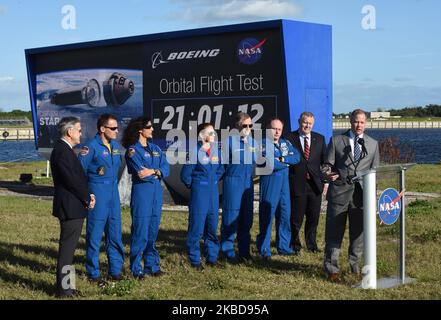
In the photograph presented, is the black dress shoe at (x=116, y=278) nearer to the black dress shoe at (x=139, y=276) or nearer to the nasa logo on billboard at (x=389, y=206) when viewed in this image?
the black dress shoe at (x=139, y=276)

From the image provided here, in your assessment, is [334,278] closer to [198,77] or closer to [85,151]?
[85,151]

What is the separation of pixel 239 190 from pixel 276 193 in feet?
1.95

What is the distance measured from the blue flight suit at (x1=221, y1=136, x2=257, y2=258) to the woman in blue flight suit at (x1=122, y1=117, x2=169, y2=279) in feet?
3.47

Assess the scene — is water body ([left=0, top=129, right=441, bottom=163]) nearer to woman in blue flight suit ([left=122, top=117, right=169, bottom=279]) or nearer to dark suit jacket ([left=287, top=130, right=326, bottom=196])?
dark suit jacket ([left=287, top=130, right=326, bottom=196])

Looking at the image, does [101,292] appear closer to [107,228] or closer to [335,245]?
[107,228]

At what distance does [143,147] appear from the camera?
8.27m

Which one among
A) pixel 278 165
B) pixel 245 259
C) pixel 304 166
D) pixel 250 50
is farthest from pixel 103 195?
pixel 250 50

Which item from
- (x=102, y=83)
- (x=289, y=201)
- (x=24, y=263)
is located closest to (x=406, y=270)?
(x=289, y=201)

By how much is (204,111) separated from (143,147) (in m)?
6.32

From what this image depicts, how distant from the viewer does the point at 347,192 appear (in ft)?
26.1

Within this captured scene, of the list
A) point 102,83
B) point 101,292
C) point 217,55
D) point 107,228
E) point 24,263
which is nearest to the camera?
point 101,292

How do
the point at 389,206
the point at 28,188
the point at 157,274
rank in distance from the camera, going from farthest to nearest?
1. the point at 28,188
2. the point at 157,274
3. the point at 389,206

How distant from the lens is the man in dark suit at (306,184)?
395 inches

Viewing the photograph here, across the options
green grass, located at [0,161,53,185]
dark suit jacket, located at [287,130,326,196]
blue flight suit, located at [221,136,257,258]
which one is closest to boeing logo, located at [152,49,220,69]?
dark suit jacket, located at [287,130,326,196]
